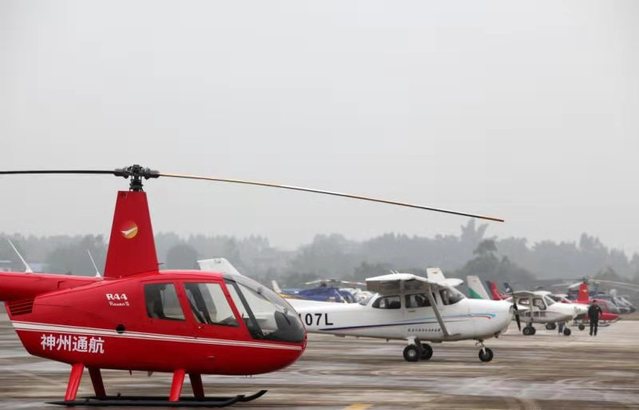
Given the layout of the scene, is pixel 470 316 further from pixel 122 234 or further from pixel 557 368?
pixel 122 234

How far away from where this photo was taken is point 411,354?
26703 millimetres

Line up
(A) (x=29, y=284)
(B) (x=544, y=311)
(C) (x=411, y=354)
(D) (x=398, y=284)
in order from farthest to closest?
(B) (x=544, y=311), (D) (x=398, y=284), (C) (x=411, y=354), (A) (x=29, y=284)

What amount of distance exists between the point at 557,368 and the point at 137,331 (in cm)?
1304

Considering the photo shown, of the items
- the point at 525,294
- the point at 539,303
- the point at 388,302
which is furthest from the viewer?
the point at 539,303

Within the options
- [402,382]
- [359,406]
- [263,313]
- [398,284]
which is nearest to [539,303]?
[398,284]

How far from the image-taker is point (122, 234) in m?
14.5

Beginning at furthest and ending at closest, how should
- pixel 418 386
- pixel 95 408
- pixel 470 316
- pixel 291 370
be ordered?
pixel 470 316 < pixel 291 370 < pixel 418 386 < pixel 95 408

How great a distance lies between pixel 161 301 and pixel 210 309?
2.18 ft

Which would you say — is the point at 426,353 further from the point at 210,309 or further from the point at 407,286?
the point at 210,309

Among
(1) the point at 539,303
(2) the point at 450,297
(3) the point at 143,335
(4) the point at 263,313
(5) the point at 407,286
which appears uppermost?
(4) the point at 263,313

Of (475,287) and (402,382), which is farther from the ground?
(475,287)

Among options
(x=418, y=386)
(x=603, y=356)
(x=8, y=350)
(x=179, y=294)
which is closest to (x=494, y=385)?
(x=418, y=386)

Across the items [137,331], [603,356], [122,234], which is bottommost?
[603,356]

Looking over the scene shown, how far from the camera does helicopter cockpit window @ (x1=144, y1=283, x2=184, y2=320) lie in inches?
559
